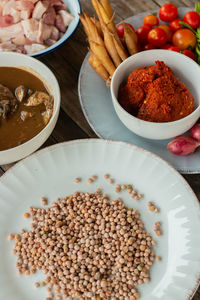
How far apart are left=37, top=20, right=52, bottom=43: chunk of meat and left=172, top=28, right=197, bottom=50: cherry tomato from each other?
72 cm

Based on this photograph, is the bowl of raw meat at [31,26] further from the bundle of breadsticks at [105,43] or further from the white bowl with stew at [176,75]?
the white bowl with stew at [176,75]

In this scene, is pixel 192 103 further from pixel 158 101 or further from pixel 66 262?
pixel 66 262

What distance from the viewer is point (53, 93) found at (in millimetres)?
1746

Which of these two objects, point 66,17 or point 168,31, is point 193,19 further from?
point 66,17

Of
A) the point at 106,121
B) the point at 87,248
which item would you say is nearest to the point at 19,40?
the point at 106,121

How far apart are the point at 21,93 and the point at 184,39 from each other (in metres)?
0.96

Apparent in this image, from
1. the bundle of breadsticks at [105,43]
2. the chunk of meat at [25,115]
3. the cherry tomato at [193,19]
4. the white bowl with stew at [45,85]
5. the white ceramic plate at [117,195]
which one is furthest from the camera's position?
the cherry tomato at [193,19]

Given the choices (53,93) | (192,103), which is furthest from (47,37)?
(192,103)

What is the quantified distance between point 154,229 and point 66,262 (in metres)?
0.42

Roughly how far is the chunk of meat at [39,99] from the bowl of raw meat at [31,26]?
0.34 metres

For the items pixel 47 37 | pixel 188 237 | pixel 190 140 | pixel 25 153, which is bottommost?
pixel 188 237

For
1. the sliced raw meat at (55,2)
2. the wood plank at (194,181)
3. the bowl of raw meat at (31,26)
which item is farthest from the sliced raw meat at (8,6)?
the wood plank at (194,181)

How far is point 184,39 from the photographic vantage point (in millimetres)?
1989

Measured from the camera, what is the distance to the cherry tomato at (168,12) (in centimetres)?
204
